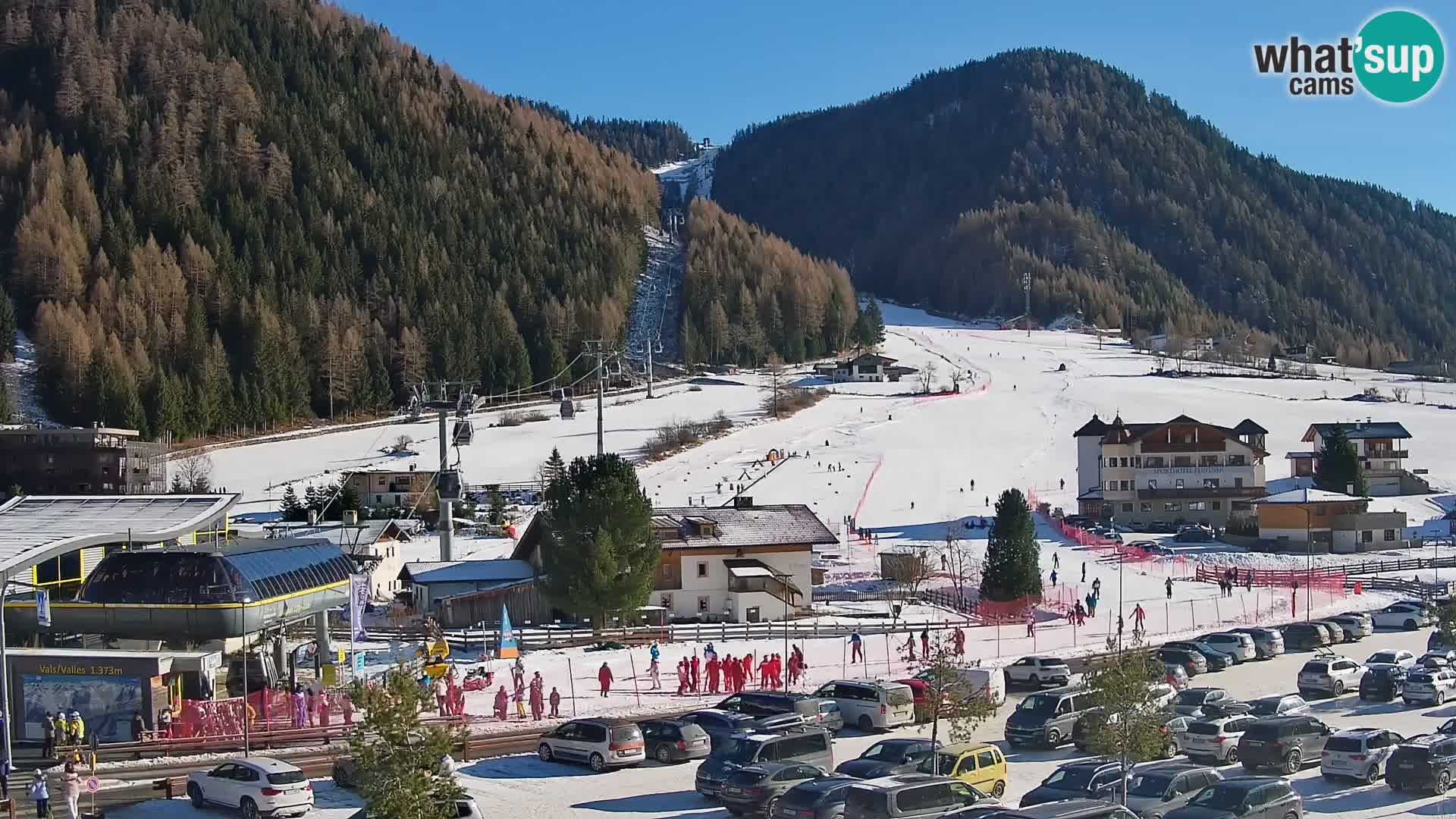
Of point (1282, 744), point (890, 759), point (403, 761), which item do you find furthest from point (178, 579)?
point (1282, 744)

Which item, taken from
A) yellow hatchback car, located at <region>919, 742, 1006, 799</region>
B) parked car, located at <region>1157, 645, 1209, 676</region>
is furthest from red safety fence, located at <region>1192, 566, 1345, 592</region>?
yellow hatchback car, located at <region>919, 742, 1006, 799</region>

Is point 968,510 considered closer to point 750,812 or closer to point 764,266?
point 750,812

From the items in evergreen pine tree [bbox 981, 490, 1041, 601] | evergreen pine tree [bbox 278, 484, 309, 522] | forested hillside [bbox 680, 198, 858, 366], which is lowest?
evergreen pine tree [bbox 981, 490, 1041, 601]

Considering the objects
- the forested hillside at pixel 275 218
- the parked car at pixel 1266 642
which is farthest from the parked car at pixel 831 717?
the forested hillside at pixel 275 218

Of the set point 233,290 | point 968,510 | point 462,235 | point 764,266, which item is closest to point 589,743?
point 968,510

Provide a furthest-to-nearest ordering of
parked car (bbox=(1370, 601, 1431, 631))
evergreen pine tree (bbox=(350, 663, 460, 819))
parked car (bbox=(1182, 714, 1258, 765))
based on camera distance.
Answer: parked car (bbox=(1370, 601, 1431, 631)) → parked car (bbox=(1182, 714, 1258, 765)) → evergreen pine tree (bbox=(350, 663, 460, 819))

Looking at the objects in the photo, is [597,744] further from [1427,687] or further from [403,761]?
[1427,687]

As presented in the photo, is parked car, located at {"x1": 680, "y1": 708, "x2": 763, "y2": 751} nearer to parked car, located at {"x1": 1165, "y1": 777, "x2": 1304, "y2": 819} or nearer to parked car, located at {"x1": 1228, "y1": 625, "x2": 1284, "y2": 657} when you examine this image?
parked car, located at {"x1": 1165, "y1": 777, "x2": 1304, "y2": 819}
